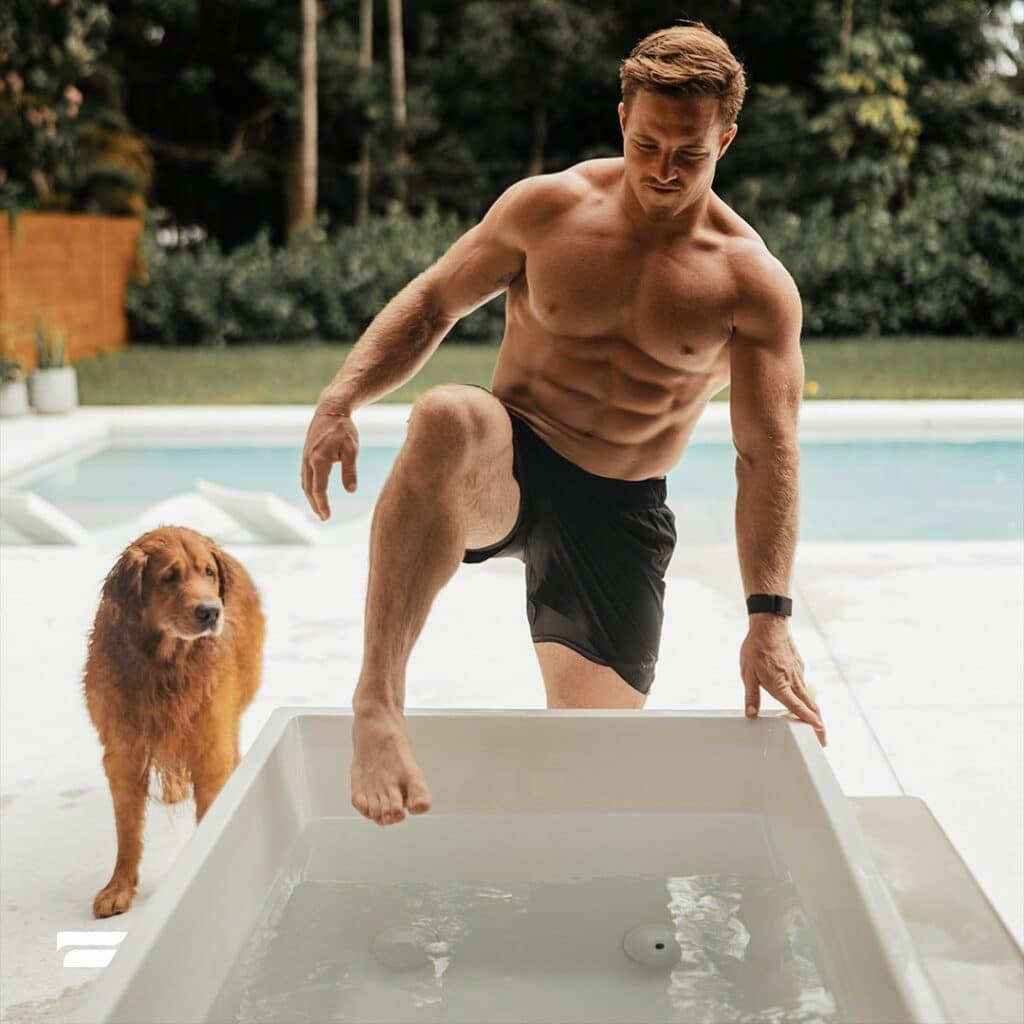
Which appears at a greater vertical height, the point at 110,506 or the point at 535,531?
the point at 535,531

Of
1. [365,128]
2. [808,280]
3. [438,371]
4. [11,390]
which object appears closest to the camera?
[11,390]

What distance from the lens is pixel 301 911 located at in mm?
1552

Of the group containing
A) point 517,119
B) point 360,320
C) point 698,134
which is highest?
point 698,134

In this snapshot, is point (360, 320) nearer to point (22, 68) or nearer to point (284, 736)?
point (22, 68)

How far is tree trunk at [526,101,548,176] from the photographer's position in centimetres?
1343

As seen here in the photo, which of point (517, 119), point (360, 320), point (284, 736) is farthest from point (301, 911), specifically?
point (517, 119)

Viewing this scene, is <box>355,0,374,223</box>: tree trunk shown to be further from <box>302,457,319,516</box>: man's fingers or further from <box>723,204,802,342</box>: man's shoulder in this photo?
<box>302,457,319,516</box>: man's fingers

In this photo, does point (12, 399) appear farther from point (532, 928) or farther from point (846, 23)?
point (846, 23)

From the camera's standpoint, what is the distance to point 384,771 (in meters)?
1.51

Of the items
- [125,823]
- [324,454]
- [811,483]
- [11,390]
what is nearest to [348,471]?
[324,454]

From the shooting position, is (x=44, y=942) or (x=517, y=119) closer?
(x=44, y=942)

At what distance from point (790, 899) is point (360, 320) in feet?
30.8

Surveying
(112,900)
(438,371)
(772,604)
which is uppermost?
(772,604)

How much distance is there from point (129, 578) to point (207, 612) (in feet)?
0.39
